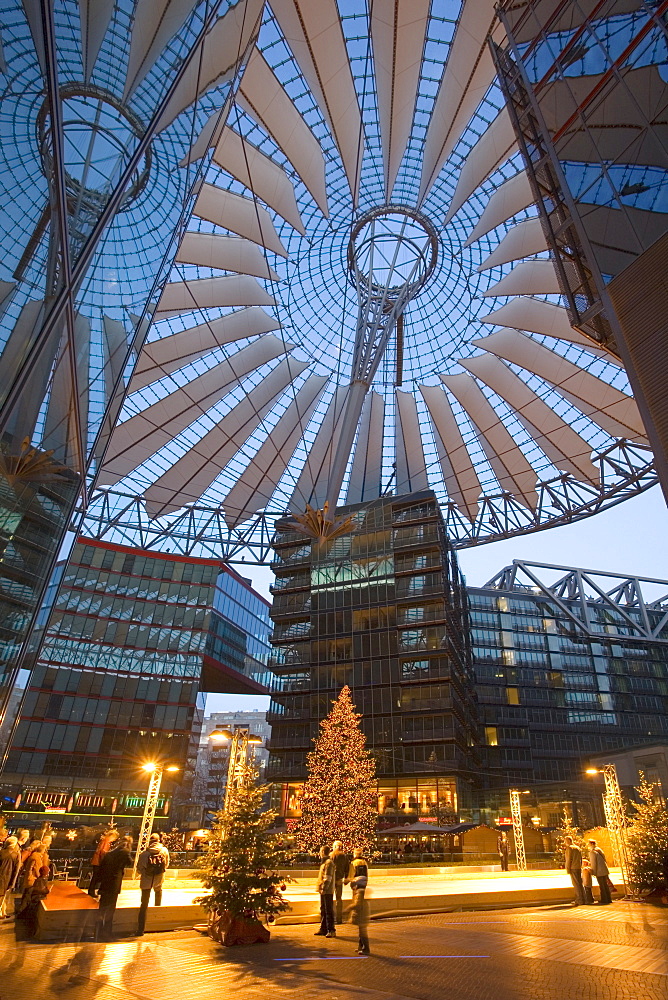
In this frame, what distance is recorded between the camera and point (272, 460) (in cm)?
3803

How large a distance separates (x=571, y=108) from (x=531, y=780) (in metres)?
69.3

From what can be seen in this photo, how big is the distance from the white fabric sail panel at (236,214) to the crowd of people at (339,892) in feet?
78.2

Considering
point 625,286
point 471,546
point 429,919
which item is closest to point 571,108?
point 625,286

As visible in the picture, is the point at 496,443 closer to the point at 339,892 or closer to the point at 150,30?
the point at 339,892

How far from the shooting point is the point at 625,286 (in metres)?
12.6

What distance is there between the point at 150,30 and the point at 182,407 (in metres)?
24.1

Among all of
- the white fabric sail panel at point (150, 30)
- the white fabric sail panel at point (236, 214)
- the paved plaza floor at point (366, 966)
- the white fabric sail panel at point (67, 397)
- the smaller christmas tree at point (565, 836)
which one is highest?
the white fabric sail panel at point (236, 214)

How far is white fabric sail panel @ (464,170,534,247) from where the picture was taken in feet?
82.9

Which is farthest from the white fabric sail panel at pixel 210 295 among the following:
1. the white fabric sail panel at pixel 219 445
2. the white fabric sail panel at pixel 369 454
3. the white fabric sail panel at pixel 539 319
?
the white fabric sail panel at pixel 539 319

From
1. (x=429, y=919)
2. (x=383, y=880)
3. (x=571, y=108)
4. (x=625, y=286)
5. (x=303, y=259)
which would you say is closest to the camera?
(x=625, y=286)

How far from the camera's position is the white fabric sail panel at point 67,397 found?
888cm

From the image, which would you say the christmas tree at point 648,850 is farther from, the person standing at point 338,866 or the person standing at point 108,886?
the person standing at point 108,886

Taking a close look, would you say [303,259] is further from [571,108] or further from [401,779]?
[401,779]

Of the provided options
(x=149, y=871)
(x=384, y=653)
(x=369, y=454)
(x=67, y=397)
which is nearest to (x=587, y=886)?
(x=149, y=871)
